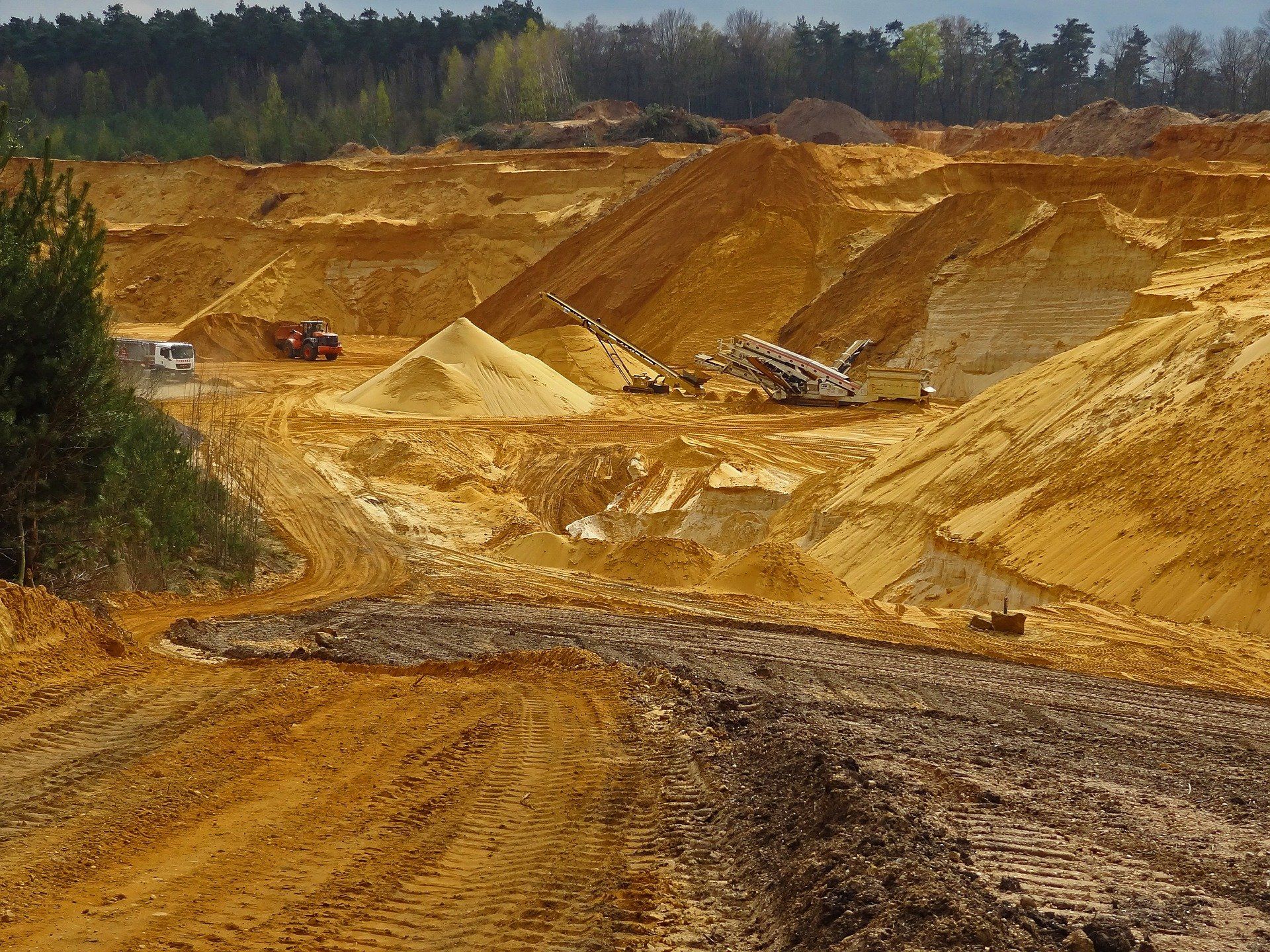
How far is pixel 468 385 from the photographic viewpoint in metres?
35.0

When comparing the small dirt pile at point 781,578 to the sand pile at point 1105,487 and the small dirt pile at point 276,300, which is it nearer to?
the sand pile at point 1105,487

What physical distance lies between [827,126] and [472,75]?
1423 inches

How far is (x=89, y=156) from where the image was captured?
3435 inches

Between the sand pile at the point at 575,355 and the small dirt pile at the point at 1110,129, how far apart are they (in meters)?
27.5

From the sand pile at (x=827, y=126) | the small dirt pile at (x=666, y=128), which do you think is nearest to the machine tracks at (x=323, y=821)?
the small dirt pile at (x=666, y=128)

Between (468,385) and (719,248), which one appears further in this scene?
(719,248)

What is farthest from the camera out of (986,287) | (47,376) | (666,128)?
(666,128)

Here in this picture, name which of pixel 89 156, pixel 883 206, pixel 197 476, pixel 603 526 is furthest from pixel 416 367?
pixel 89 156

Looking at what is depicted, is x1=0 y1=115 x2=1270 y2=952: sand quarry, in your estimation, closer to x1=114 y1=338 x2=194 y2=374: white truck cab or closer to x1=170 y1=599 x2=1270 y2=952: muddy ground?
x1=170 y1=599 x2=1270 y2=952: muddy ground

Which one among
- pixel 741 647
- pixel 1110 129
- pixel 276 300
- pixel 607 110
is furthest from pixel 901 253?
pixel 607 110

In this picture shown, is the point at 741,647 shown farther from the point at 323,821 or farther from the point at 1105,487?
the point at 323,821

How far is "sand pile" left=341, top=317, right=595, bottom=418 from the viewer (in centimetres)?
3444

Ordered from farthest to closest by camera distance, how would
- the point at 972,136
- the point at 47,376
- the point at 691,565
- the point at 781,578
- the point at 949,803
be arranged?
the point at 972,136 → the point at 691,565 → the point at 781,578 → the point at 47,376 → the point at 949,803

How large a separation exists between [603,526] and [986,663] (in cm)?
→ 1312
